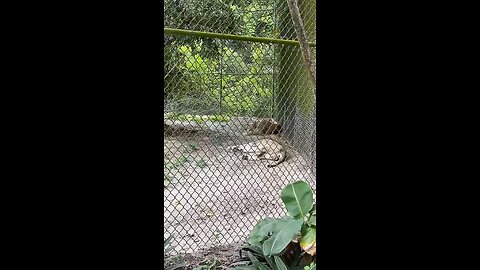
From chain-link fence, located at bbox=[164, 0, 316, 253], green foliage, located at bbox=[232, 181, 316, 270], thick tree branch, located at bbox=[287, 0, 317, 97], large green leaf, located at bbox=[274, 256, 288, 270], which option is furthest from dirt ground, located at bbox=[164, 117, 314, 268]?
thick tree branch, located at bbox=[287, 0, 317, 97]

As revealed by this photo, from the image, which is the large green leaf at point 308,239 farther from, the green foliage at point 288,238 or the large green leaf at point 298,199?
the large green leaf at point 298,199

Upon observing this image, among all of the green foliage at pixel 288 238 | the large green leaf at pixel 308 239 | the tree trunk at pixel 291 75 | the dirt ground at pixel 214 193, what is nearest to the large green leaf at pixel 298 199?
the green foliage at pixel 288 238

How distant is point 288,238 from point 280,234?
0.17 ft

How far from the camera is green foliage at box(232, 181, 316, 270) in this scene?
225 centimetres

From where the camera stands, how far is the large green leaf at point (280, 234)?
2.22 metres

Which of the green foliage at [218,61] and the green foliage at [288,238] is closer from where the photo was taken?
the green foliage at [288,238]

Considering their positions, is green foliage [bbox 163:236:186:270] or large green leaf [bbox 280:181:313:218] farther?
large green leaf [bbox 280:181:313:218]

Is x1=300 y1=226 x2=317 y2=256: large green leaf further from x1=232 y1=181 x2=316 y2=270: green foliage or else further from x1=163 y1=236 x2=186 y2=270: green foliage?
x1=163 y1=236 x2=186 y2=270: green foliage

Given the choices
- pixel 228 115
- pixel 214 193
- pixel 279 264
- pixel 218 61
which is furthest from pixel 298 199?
pixel 218 61

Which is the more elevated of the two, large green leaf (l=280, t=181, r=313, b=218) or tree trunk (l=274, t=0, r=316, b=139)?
tree trunk (l=274, t=0, r=316, b=139)

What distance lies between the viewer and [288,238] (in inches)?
88.5

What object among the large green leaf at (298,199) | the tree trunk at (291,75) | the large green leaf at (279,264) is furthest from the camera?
the tree trunk at (291,75)

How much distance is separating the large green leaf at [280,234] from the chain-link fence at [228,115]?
0.28 metres
